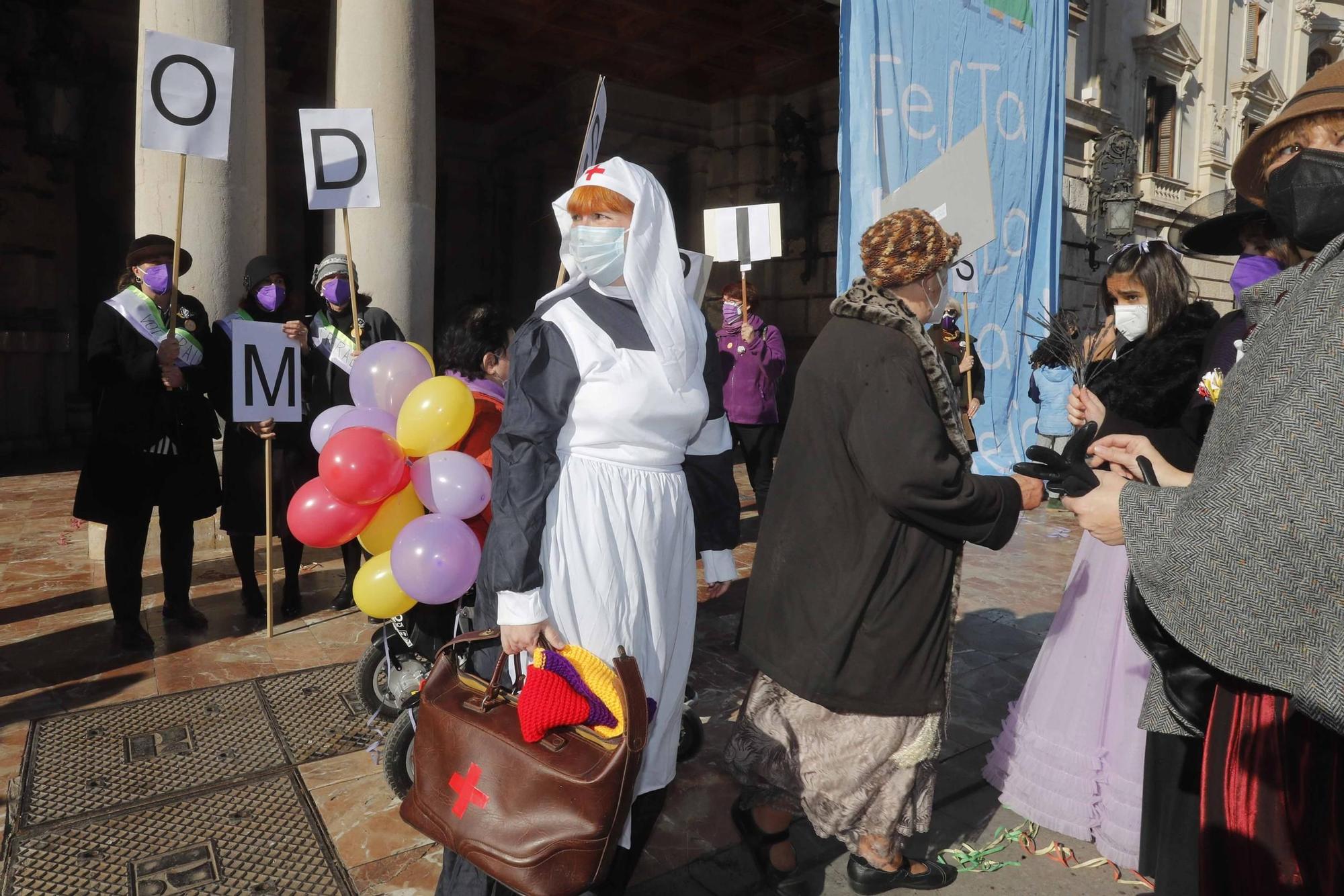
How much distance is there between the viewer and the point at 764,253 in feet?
22.5

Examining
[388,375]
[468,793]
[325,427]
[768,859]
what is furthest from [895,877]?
[325,427]

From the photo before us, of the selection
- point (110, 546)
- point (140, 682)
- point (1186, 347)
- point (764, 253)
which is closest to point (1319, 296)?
point (1186, 347)

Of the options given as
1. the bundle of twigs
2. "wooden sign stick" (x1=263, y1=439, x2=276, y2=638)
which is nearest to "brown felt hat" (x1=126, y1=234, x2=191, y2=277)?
"wooden sign stick" (x1=263, y1=439, x2=276, y2=638)

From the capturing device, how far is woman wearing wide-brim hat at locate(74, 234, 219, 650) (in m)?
4.35

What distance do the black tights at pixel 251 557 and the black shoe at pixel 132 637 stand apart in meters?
0.65

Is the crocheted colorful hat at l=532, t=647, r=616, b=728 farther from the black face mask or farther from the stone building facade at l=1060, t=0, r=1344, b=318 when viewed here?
the stone building facade at l=1060, t=0, r=1344, b=318

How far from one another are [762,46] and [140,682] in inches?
420

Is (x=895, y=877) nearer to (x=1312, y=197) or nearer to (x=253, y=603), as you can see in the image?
(x=1312, y=197)

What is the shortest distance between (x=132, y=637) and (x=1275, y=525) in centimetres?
498

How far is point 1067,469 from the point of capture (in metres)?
1.73

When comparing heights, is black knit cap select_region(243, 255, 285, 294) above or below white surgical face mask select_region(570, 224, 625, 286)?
above

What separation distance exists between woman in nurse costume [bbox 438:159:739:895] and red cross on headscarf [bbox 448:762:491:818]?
281 mm

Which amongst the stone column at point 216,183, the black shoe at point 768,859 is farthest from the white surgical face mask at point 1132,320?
the stone column at point 216,183

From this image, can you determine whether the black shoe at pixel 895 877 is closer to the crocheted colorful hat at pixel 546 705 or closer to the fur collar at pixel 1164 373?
the crocheted colorful hat at pixel 546 705
